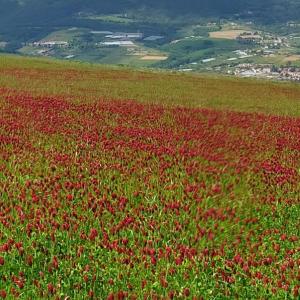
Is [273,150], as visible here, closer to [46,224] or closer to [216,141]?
[216,141]

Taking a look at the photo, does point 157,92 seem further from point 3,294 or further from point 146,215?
point 3,294

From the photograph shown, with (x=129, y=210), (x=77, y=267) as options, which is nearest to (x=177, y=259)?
(x=77, y=267)

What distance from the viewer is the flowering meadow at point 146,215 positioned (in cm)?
751

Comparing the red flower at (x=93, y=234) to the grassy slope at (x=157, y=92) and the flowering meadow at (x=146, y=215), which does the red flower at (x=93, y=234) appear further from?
the grassy slope at (x=157, y=92)

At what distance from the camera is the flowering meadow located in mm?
7508

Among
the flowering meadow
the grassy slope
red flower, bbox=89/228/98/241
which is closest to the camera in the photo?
the flowering meadow

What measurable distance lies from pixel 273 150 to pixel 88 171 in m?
7.48

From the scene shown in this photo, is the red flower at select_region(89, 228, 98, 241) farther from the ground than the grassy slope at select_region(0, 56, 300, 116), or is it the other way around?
the red flower at select_region(89, 228, 98, 241)

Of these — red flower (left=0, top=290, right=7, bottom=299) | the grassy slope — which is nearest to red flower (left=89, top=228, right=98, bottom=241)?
red flower (left=0, top=290, right=7, bottom=299)

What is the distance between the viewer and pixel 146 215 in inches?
396

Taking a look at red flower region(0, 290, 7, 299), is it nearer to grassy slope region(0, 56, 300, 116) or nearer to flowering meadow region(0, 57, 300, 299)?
flowering meadow region(0, 57, 300, 299)

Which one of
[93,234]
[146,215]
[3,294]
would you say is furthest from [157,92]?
[3,294]

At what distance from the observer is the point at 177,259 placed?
7.96m

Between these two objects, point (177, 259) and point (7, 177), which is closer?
point (177, 259)
